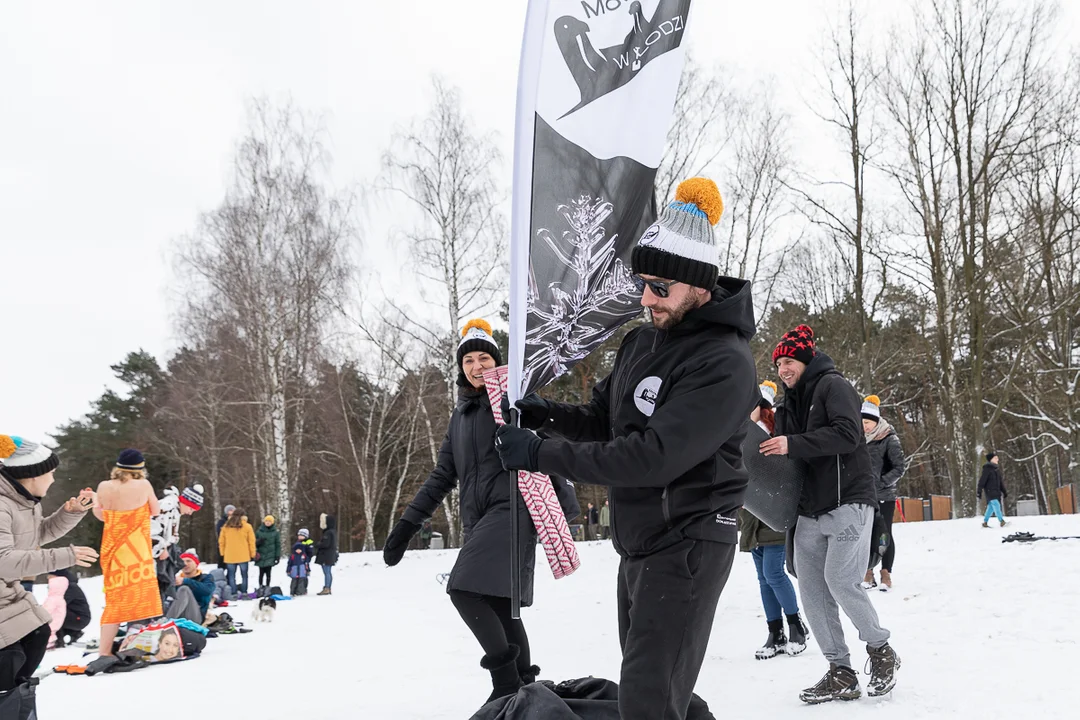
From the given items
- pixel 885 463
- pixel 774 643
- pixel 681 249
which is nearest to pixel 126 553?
pixel 774 643

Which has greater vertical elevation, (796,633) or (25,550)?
(25,550)

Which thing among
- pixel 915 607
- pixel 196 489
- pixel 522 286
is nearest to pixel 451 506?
pixel 196 489

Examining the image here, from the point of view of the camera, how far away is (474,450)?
450 cm

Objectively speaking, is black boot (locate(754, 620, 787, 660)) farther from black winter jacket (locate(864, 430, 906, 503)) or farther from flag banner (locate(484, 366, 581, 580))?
black winter jacket (locate(864, 430, 906, 503))

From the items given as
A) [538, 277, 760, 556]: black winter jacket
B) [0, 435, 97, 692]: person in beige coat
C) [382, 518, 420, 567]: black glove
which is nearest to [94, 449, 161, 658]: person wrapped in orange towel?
[0, 435, 97, 692]: person in beige coat

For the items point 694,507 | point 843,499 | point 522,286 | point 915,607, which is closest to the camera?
point 694,507

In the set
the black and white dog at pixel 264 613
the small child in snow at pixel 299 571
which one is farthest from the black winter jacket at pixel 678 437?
the small child in snow at pixel 299 571

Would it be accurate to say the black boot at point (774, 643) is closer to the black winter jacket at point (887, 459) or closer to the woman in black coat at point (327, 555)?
the black winter jacket at point (887, 459)

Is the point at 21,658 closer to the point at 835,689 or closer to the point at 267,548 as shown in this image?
the point at 835,689

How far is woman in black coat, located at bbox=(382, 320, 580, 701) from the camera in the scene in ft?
13.5

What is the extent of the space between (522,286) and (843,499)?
2547 millimetres

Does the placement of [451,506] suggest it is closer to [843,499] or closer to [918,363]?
[918,363]

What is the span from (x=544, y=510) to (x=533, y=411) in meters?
1.20

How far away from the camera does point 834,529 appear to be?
442cm
